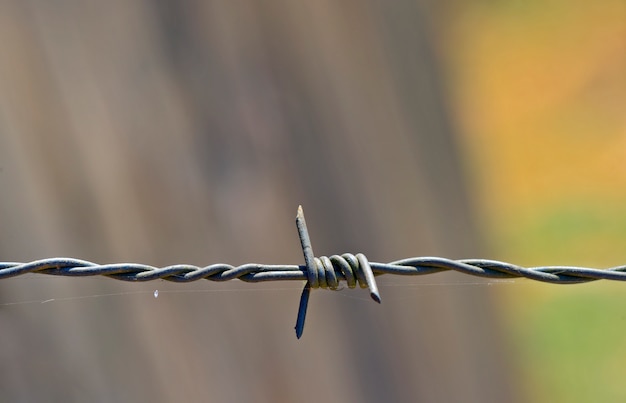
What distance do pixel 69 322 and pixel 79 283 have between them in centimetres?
11

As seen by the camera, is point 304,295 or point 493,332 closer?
point 304,295

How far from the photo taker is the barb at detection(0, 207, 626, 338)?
573 millimetres

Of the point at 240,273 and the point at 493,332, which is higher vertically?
the point at 240,273

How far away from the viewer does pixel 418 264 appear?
2.06 ft

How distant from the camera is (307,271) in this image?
1.86 ft

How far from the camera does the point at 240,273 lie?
60 cm

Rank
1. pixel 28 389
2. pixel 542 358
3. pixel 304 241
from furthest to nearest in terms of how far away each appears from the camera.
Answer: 1. pixel 542 358
2. pixel 28 389
3. pixel 304 241

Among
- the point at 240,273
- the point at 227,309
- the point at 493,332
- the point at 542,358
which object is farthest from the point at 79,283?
the point at 542,358

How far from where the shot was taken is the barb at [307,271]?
573mm

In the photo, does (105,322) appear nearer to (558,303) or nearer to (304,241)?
(304,241)

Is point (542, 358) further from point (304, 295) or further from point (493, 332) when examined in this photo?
point (304, 295)

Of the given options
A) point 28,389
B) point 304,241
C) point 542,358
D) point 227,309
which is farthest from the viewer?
point 542,358

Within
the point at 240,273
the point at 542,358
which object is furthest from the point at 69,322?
the point at 542,358

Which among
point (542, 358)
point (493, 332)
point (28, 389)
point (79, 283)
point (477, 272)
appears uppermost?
point (79, 283)
